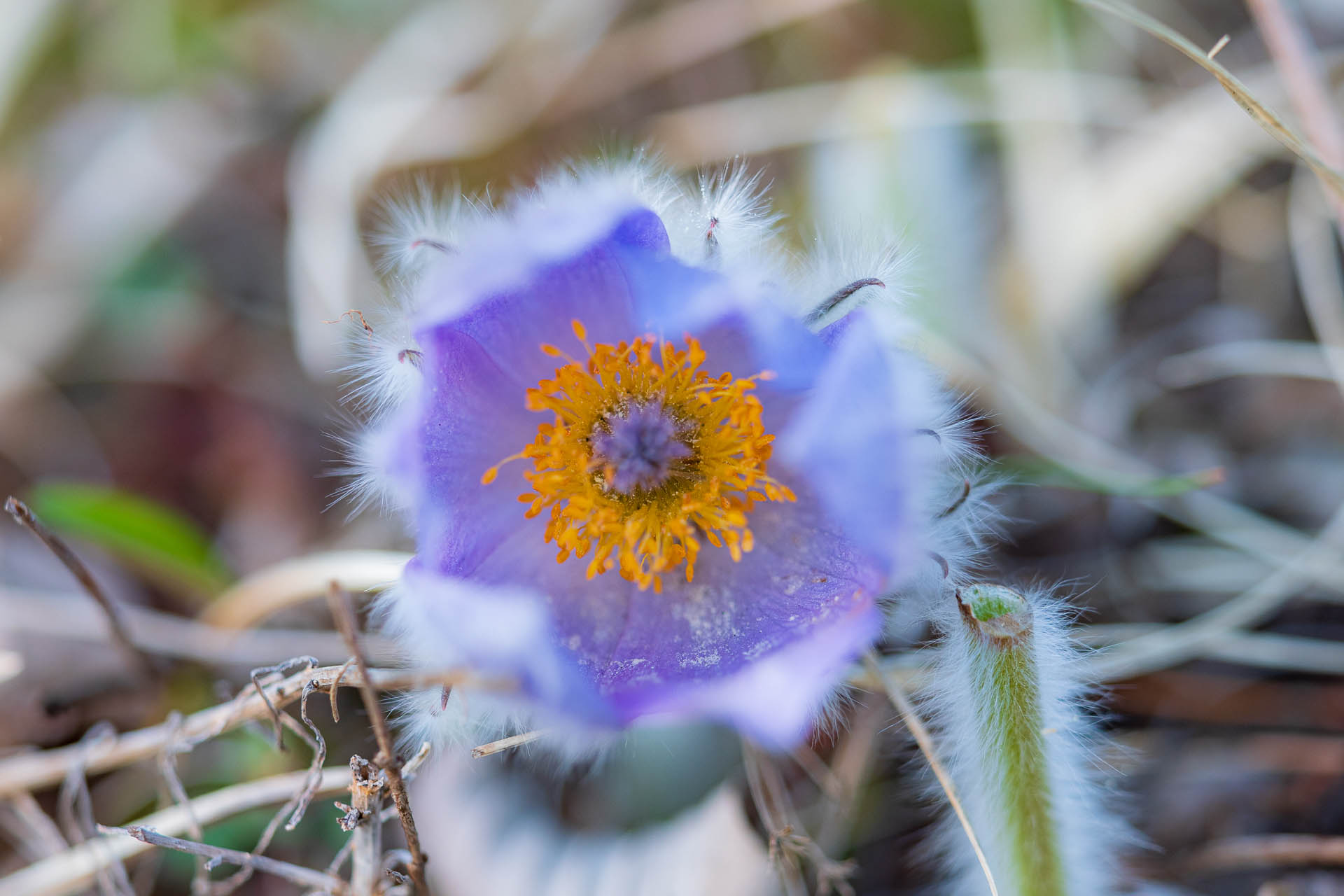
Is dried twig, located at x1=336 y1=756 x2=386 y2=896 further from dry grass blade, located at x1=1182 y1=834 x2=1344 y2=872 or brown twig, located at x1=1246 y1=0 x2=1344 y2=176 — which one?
brown twig, located at x1=1246 y1=0 x2=1344 y2=176

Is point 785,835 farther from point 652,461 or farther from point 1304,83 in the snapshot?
point 1304,83

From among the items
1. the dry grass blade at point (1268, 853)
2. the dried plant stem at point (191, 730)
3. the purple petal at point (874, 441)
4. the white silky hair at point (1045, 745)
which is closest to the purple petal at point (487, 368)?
the dried plant stem at point (191, 730)

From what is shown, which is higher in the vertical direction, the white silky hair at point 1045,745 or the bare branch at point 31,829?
the white silky hair at point 1045,745

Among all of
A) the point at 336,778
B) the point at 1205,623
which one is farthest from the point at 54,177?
the point at 1205,623

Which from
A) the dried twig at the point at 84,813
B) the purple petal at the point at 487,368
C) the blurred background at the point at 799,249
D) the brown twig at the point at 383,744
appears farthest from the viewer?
the blurred background at the point at 799,249

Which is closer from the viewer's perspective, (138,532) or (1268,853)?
(1268,853)

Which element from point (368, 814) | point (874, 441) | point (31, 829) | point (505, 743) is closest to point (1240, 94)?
point (874, 441)

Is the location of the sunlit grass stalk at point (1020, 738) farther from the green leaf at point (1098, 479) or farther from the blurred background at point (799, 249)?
the green leaf at point (1098, 479)

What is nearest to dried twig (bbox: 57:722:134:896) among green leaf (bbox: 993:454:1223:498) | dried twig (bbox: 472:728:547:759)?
dried twig (bbox: 472:728:547:759)
